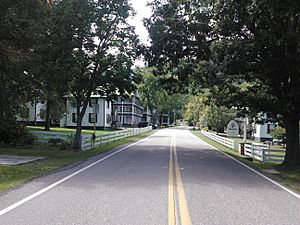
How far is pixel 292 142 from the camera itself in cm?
1823

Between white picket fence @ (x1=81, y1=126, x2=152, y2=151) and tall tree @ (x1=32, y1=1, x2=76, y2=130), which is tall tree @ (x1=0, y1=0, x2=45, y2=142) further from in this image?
white picket fence @ (x1=81, y1=126, x2=152, y2=151)

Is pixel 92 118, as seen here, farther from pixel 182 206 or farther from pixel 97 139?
pixel 182 206

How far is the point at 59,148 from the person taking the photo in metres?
24.8

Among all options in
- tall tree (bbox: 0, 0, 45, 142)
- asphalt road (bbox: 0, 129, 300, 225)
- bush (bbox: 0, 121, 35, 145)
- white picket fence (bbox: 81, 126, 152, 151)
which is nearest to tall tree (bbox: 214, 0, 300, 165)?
asphalt road (bbox: 0, 129, 300, 225)

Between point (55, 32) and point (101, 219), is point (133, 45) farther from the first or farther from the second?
point (101, 219)

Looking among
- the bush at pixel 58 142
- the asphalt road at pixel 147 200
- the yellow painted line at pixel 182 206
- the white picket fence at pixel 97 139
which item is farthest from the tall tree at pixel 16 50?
the yellow painted line at pixel 182 206

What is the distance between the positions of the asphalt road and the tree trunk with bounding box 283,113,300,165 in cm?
603

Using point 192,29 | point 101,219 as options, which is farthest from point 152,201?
point 192,29

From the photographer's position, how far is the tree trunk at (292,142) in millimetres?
17886

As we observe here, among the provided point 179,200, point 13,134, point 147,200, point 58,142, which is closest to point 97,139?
point 58,142

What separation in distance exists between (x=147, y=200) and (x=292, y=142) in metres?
12.3

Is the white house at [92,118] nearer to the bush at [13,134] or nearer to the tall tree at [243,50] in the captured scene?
the bush at [13,134]

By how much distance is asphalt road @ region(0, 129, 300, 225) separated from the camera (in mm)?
6627

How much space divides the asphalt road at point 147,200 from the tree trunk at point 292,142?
6.03m
